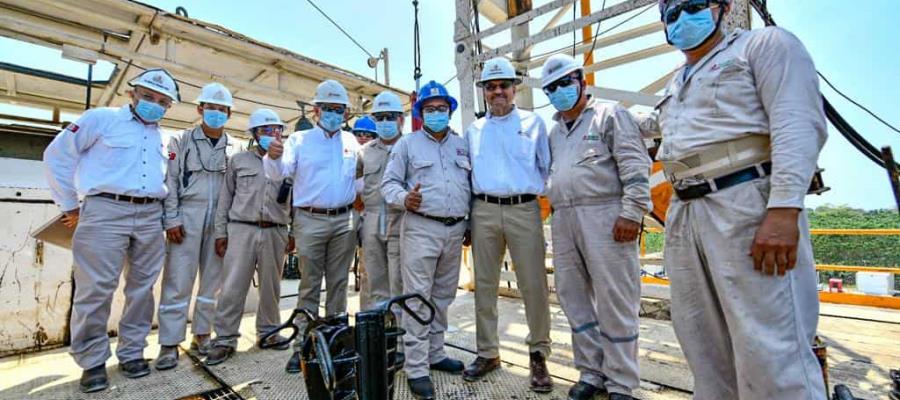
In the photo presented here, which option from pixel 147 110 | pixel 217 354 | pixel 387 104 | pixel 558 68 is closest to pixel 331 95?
pixel 387 104

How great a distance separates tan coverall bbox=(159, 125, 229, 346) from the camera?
2.87 metres

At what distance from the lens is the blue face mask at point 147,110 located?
272 cm

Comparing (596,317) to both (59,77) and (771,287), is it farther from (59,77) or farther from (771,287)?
(59,77)

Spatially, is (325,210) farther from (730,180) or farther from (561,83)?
(730,180)

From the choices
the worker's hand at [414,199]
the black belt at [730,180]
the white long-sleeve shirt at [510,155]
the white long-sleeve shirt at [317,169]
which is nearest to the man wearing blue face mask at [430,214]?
the worker's hand at [414,199]

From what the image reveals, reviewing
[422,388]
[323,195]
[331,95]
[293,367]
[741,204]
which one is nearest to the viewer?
[741,204]

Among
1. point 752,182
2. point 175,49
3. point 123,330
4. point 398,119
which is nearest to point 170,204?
point 123,330

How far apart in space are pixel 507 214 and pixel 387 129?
1.26 m

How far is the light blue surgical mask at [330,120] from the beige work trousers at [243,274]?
856 mm

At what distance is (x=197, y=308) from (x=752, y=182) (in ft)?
11.0

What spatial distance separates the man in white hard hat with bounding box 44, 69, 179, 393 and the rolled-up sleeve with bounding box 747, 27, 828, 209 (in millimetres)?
3178

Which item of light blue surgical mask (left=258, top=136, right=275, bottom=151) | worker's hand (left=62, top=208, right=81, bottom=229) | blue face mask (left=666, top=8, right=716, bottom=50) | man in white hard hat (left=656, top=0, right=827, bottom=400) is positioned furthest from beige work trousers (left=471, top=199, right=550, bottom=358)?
worker's hand (left=62, top=208, right=81, bottom=229)

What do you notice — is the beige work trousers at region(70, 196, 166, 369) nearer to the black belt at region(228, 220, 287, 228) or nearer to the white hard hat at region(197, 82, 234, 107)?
the black belt at region(228, 220, 287, 228)

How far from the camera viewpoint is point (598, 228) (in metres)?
2.15
